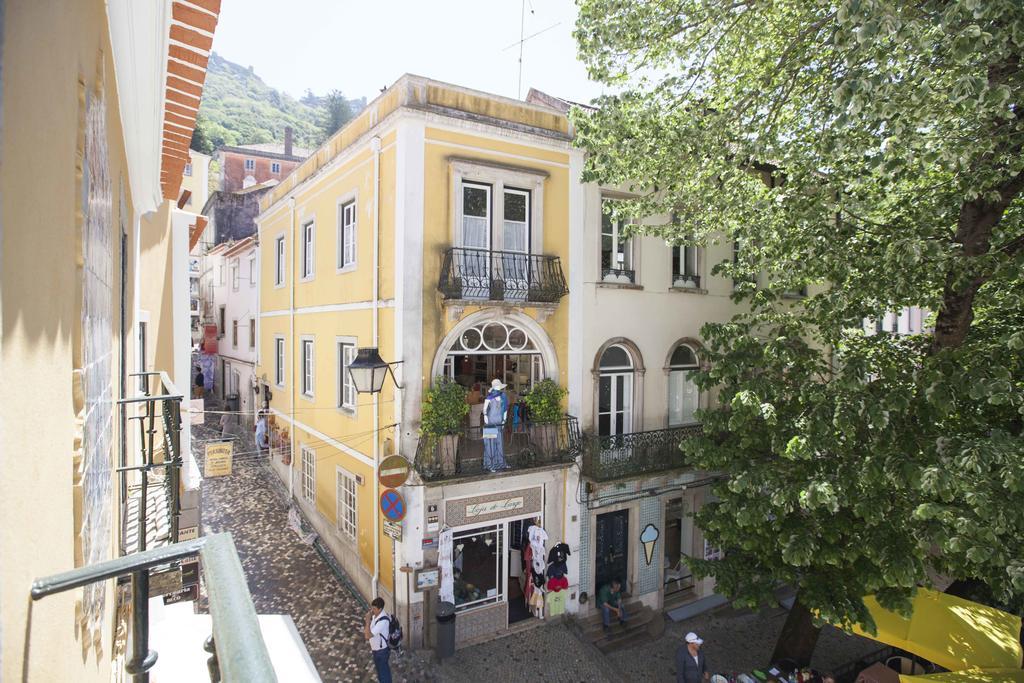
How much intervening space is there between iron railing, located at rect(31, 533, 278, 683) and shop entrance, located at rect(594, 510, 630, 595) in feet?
41.4

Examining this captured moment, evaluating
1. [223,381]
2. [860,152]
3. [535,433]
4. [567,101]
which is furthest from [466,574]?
[223,381]

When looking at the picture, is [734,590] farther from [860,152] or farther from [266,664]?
[266,664]

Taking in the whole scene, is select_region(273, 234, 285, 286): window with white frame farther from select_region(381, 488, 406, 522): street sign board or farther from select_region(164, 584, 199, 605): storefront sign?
select_region(164, 584, 199, 605): storefront sign

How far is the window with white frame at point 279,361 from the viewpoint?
19031 millimetres

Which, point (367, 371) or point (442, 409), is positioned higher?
point (367, 371)

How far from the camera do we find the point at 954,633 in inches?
378

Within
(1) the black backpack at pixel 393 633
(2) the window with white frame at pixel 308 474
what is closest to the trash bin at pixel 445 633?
(1) the black backpack at pixel 393 633

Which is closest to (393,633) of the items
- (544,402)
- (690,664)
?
(544,402)

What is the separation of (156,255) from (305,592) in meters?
8.07

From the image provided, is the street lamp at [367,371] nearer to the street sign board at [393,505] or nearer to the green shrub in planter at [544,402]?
the street sign board at [393,505]

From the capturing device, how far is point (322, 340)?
1536cm

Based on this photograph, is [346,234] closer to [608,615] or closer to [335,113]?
[608,615]

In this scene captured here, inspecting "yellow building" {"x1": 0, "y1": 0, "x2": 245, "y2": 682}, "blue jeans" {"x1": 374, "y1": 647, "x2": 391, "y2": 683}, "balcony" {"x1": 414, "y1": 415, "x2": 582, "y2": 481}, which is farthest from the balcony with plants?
"yellow building" {"x1": 0, "y1": 0, "x2": 245, "y2": 682}

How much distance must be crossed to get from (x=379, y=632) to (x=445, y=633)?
1.63m
